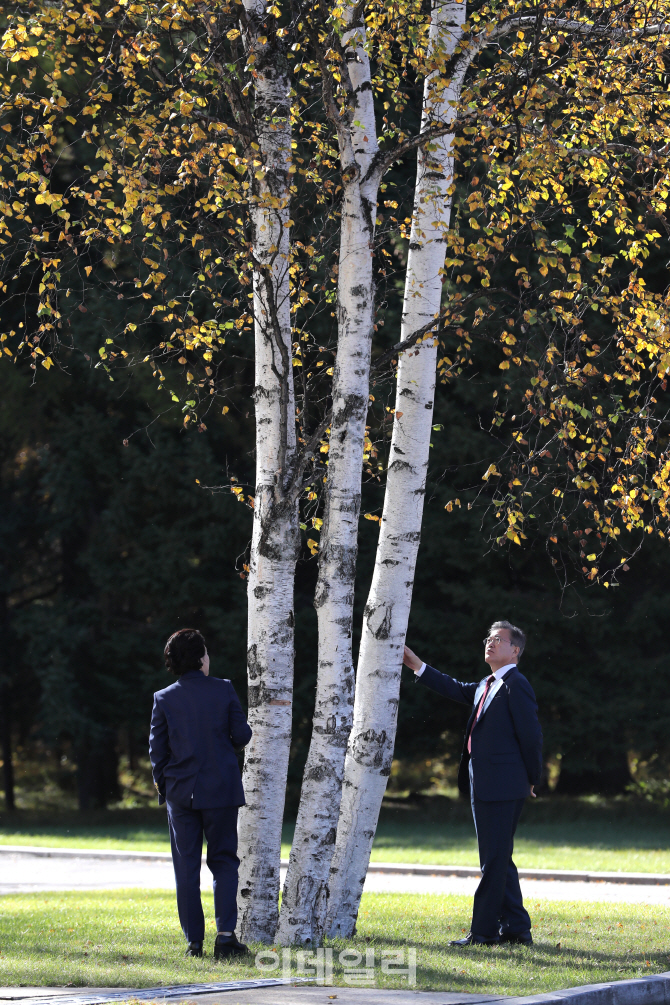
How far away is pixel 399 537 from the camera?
785 cm

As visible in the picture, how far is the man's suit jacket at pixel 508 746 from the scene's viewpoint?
7.39 meters

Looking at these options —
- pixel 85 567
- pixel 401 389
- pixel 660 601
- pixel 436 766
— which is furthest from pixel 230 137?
pixel 436 766

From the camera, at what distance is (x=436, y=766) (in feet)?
94.8

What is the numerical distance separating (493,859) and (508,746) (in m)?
0.66

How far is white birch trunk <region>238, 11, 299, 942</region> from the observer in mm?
7184

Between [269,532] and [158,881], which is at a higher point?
[269,532]

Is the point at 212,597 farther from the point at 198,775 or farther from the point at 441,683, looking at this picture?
the point at 198,775

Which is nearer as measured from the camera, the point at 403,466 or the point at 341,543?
the point at 341,543

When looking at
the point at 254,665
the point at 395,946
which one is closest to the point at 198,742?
the point at 254,665

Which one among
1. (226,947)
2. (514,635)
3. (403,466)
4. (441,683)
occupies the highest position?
(403,466)

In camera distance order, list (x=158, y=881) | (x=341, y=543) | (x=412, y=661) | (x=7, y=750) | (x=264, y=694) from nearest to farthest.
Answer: (x=264, y=694) → (x=341, y=543) → (x=412, y=661) → (x=158, y=881) → (x=7, y=750)

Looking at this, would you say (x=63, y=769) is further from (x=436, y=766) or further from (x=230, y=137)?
(x=230, y=137)

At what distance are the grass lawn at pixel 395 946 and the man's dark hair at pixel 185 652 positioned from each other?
1.53 meters

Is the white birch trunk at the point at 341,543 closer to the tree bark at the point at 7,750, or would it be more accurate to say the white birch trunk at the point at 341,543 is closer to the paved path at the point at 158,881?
the paved path at the point at 158,881
